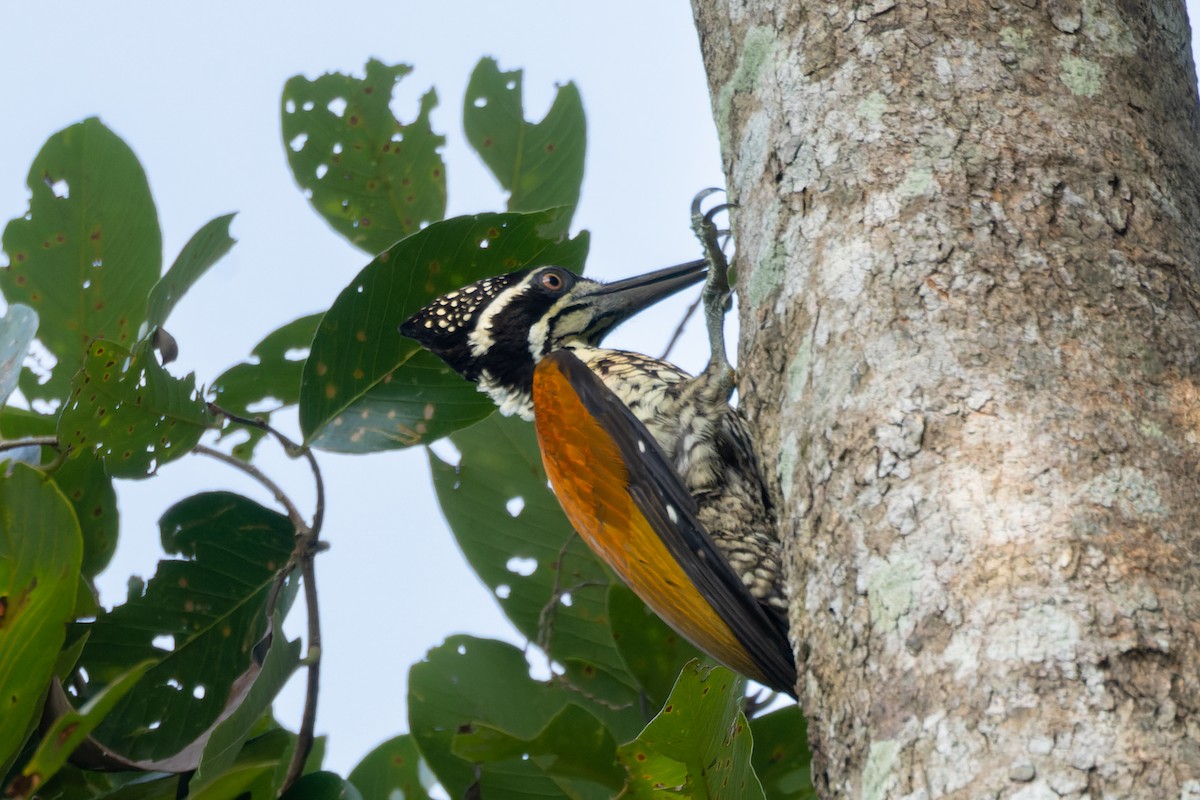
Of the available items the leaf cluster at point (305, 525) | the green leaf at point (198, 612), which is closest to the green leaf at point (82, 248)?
the leaf cluster at point (305, 525)

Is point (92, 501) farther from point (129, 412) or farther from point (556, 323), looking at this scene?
point (556, 323)

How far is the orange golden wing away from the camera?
248 centimetres

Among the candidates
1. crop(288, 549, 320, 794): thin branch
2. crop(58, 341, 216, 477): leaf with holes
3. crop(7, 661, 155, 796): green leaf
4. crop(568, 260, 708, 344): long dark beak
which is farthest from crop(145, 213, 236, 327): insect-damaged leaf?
crop(568, 260, 708, 344): long dark beak

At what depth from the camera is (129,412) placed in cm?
240

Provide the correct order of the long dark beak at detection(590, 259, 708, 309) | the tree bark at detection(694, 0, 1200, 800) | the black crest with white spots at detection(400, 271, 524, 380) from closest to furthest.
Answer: the tree bark at detection(694, 0, 1200, 800), the black crest with white spots at detection(400, 271, 524, 380), the long dark beak at detection(590, 259, 708, 309)

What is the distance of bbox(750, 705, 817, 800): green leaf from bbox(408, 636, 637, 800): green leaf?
0.30m

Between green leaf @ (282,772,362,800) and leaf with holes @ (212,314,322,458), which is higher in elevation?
leaf with holes @ (212,314,322,458)

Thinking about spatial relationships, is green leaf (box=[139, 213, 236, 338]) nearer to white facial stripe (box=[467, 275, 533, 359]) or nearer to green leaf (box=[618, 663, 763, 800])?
white facial stripe (box=[467, 275, 533, 359])

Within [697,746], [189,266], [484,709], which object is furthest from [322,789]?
[189,266]

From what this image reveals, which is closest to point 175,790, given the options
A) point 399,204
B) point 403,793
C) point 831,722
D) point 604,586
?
point 403,793

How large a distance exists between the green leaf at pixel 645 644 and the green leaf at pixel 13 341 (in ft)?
3.97

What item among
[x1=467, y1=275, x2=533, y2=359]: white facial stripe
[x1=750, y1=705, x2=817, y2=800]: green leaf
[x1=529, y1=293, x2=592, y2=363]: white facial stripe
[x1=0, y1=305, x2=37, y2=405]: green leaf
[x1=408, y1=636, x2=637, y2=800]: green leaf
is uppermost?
[x1=0, y1=305, x2=37, y2=405]: green leaf

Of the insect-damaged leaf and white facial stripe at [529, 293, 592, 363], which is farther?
white facial stripe at [529, 293, 592, 363]

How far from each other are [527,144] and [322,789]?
5.58ft
